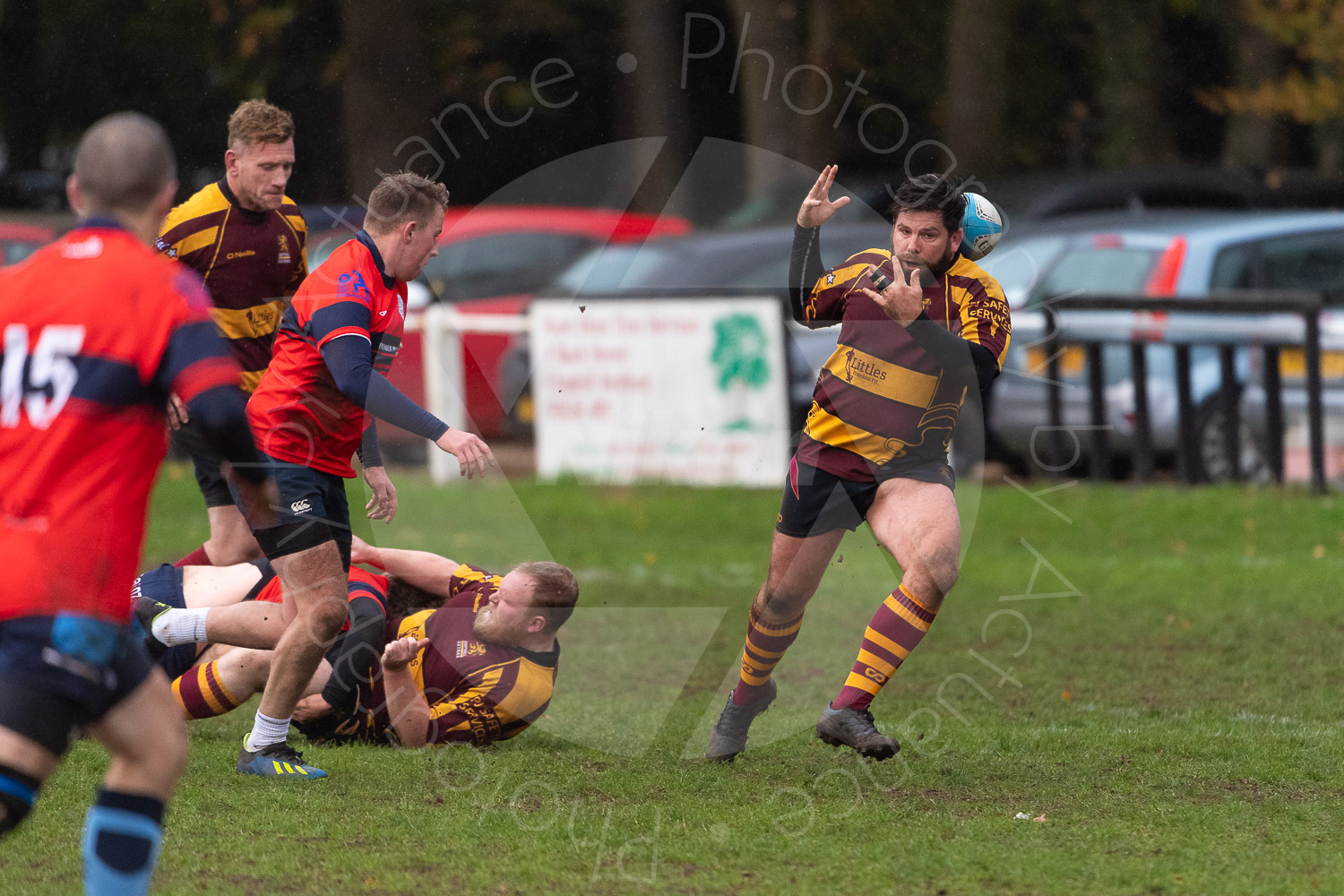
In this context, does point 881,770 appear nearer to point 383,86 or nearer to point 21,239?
point 21,239

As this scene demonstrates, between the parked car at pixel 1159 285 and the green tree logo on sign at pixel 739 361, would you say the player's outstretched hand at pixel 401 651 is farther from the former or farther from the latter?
the parked car at pixel 1159 285

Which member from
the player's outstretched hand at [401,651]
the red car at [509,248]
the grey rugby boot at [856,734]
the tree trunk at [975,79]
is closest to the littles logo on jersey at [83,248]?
the player's outstretched hand at [401,651]

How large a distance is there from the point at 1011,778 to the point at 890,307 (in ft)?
5.35

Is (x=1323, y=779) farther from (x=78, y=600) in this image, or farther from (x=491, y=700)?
(x=78, y=600)

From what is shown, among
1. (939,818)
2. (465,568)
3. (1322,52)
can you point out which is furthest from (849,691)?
(1322,52)

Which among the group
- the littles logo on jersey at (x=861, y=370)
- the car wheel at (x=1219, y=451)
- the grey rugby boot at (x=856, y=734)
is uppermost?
the littles logo on jersey at (x=861, y=370)

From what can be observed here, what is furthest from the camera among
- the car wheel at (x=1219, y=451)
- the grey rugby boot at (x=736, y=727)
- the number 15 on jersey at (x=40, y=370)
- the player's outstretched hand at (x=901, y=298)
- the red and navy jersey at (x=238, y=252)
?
the car wheel at (x=1219, y=451)

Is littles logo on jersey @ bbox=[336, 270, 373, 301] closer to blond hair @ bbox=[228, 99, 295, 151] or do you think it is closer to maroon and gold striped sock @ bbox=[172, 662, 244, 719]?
blond hair @ bbox=[228, 99, 295, 151]

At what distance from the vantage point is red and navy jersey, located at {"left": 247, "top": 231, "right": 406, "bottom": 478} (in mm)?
5160

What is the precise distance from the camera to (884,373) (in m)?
5.39

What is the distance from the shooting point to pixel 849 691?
17.3 ft

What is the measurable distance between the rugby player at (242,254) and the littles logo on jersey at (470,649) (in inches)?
40.5

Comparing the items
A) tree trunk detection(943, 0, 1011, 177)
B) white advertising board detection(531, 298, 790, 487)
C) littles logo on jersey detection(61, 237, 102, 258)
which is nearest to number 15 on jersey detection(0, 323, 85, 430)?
littles logo on jersey detection(61, 237, 102, 258)

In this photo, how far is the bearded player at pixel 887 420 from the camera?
5.20m
